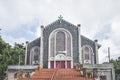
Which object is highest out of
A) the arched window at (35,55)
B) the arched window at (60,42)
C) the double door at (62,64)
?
the arched window at (60,42)

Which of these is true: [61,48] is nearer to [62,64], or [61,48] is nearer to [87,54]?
[62,64]

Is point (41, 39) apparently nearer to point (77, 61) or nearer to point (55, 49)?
point (55, 49)

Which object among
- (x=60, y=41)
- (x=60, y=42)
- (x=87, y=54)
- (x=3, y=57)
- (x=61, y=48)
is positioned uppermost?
(x=60, y=41)

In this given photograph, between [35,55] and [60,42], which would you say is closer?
[60,42]

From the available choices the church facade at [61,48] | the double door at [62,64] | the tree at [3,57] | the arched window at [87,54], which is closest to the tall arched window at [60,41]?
the church facade at [61,48]

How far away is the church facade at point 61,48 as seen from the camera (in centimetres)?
3888

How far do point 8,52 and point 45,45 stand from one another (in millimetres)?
5973

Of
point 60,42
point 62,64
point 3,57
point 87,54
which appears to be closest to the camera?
point 3,57

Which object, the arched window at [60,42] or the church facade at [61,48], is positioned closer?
the church facade at [61,48]

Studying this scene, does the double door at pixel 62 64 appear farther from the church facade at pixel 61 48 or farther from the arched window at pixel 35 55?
the arched window at pixel 35 55

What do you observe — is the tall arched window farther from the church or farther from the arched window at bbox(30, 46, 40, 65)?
the arched window at bbox(30, 46, 40, 65)

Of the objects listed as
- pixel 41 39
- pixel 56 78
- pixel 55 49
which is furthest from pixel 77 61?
pixel 56 78

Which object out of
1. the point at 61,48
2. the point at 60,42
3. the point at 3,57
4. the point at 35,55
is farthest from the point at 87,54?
the point at 3,57

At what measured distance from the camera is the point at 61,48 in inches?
1551
